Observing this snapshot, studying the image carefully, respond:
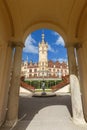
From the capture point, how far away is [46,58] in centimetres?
5488

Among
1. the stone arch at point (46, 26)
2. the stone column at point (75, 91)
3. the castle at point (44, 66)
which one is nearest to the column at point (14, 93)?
the stone arch at point (46, 26)

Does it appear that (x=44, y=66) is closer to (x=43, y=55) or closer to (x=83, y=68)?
(x=43, y=55)

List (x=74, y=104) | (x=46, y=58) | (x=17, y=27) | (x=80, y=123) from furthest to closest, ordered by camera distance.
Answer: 1. (x=46, y=58)
2. (x=17, y=27)
3. (x=74, y=104)
4. (x=80, y=123)

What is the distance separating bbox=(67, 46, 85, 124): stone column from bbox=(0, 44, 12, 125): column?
8.38ft

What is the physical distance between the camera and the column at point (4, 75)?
4141mm

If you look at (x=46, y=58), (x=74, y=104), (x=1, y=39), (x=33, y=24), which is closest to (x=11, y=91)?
(x=1, y=39)

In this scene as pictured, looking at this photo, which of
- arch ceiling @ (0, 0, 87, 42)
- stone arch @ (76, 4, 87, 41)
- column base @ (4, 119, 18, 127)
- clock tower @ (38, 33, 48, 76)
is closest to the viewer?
column base @ (4, 119, 18, 127)

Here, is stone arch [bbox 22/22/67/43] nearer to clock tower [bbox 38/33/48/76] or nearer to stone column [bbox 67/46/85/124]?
stone column [bbox 67/46/85/124]

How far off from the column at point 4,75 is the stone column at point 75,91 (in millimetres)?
2556

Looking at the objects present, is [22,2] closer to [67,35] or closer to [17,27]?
[17,27]

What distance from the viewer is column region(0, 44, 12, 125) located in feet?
13.6

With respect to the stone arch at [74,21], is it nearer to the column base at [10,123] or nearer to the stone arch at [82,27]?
the stone arch at [82,27]

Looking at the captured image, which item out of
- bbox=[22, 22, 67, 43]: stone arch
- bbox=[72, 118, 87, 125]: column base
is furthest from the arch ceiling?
Result: bbox=[72, 118, 87, 125]: column base

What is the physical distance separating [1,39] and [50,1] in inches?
95.2
